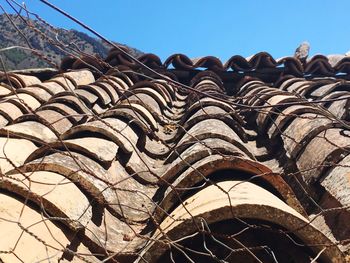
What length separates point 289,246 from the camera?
1.71 metres

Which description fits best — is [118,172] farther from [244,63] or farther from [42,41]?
[42,41]

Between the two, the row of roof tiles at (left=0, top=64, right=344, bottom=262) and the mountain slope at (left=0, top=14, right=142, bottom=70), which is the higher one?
the mountain slope at (left=0, top=14, right=142, bottom=70)

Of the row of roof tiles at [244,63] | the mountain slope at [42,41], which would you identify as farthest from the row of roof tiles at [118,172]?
the row of roof tiles at [244,63]

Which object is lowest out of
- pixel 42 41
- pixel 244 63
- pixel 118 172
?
→ pixel 118 172

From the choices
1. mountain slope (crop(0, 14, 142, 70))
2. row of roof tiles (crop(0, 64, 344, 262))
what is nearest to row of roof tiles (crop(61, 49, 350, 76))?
mountain slope (crop(0, 14, 142, 70))

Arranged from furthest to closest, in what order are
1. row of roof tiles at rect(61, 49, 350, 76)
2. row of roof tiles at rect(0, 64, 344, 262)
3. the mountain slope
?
row of roof tiles at rect(61, 49, 350, 76) < the mountain slope < row of roof tiles at rect(0, 64, 344, 262)

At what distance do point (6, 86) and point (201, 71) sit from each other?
2180 mm

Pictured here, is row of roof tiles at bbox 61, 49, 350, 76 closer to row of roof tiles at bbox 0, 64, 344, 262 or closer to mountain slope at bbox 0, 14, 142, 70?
mountain slope at bbox 0, 14, 142, 70

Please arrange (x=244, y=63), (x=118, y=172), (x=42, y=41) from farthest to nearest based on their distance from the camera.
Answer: (x=42, y=41), (x=244, y=63), (x=118, y=172)

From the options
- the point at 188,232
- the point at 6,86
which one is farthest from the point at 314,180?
the point at 6,86

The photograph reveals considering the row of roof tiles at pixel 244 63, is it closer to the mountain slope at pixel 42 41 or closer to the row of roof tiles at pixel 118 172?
the mountain slope at pixel 42 41

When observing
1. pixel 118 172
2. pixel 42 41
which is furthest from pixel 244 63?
pixel 118 172

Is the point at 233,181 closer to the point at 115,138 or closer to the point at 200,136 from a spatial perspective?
the point at 200,136

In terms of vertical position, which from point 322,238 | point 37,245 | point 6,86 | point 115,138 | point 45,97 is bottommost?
point 322,238
